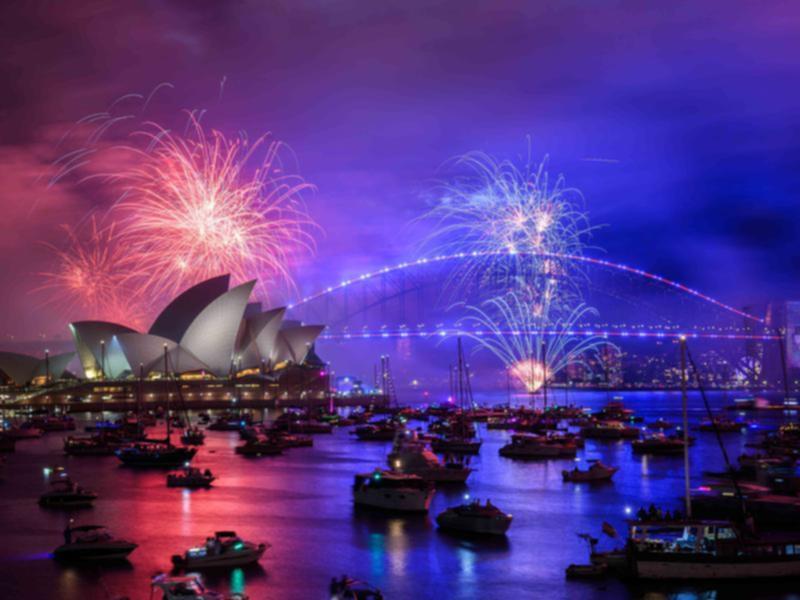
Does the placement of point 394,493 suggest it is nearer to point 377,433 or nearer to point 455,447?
point 455,447

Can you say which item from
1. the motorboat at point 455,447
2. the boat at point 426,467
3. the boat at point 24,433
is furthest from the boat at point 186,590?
the boat at point 24,433

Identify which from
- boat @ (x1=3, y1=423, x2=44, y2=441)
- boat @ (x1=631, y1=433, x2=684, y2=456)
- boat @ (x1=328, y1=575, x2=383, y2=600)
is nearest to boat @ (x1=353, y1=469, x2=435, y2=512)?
boat @ (x1=328, y1=575, x2=383, y2=600)

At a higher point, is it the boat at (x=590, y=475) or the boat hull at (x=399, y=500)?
the boat hull at (x=399, y=500)

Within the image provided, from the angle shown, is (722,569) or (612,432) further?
(612,432)

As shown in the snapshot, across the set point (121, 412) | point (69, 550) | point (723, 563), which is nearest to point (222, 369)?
point (121, 412)

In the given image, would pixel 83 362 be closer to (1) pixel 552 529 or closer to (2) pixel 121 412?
(2) pixel 121 412

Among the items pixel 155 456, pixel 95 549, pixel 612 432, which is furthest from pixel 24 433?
pixel 95 549

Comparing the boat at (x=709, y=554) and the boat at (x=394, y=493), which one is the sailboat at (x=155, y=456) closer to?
the boat at (x=394, y=493)
